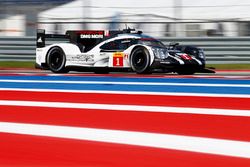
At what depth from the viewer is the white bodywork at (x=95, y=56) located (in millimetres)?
11677

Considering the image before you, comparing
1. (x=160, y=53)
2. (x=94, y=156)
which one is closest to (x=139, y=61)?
(x=160, y=53)

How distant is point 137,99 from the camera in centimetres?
609

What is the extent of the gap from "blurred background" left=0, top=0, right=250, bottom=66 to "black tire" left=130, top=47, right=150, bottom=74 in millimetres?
4119

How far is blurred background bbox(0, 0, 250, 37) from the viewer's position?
15.9 metres

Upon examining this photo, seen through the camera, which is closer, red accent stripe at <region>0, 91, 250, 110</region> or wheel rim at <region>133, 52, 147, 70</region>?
red accent stripe at <region>0, 91, 250, 110</region>

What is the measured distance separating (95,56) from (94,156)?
28.9 ft

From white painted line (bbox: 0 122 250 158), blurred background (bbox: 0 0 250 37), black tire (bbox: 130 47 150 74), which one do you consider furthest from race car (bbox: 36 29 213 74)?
white painted line (bbox: 0 122 250 158)

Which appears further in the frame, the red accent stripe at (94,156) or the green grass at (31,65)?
the green grass at (31,65)

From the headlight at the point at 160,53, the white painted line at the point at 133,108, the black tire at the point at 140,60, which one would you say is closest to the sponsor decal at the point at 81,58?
the black tire at the point at 140,60

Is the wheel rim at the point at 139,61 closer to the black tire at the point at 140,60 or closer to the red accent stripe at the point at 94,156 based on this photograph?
the black tire at the point at 140,60

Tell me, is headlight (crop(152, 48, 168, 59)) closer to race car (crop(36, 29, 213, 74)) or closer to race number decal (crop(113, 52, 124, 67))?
race car (crop(36, 29, 213, 74))

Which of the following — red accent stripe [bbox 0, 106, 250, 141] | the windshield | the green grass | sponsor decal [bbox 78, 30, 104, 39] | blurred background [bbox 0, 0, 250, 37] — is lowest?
the green grass

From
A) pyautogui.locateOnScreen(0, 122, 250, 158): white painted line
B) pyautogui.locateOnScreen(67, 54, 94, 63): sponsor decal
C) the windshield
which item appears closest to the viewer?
pyautogui.locateOnScreen(0, 122, 250, 158): white painted line

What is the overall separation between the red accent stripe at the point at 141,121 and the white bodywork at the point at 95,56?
20.6 feet
